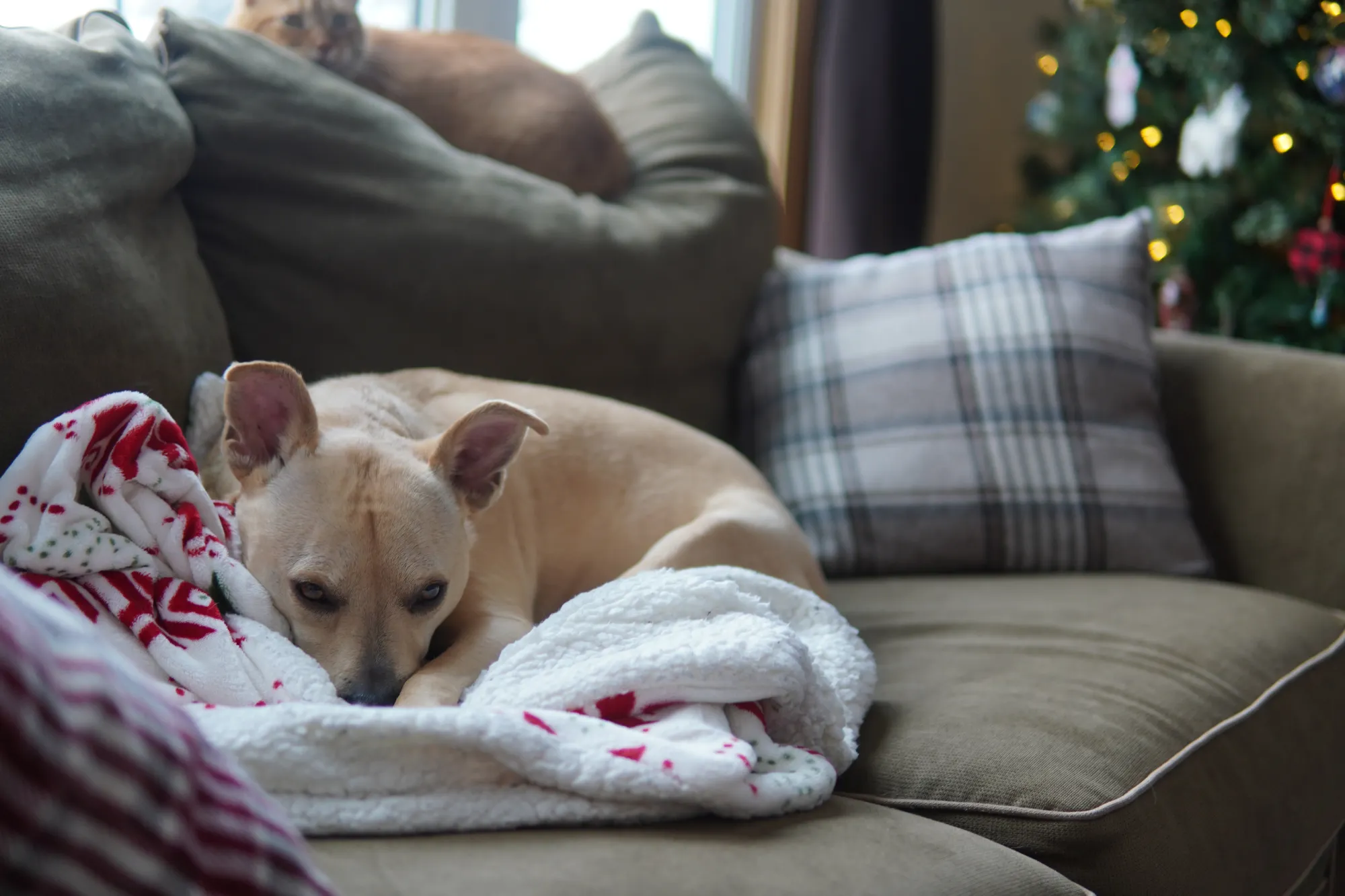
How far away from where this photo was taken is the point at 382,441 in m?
1.68

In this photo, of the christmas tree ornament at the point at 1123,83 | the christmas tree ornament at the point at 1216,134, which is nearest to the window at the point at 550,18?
the christmas tree ornament at the point at 1123,83

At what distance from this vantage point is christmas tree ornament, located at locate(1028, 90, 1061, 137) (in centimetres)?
428

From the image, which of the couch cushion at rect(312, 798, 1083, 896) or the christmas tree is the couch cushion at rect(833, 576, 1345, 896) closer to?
the couch cushion at rect(312, 798, 1083, 896)

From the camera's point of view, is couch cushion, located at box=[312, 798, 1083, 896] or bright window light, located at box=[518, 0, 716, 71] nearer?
couch cushion, located at box=[312, 798, 1083, 896]

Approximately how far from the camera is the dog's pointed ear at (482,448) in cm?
162

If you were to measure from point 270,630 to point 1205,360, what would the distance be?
2.10m

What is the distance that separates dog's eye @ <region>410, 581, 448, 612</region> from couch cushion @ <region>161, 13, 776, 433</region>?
608 mm

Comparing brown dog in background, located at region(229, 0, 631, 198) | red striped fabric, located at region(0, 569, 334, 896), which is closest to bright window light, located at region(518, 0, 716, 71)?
brown dog in background, located at region(229, 0, 631, 198)

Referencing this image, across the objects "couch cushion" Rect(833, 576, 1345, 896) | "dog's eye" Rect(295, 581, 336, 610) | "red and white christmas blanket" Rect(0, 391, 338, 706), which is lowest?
"couch cushion" Rect(833, 576, 1345, 896)

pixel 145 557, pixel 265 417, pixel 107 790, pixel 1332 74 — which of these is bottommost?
pixel 145 557

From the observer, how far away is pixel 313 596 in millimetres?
1506

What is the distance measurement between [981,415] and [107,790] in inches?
80.7

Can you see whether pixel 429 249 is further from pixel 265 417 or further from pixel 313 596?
pixel 313 596

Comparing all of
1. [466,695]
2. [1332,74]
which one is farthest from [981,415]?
[1332,74]
